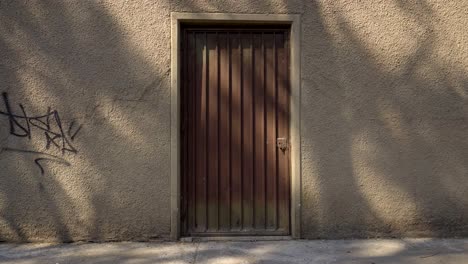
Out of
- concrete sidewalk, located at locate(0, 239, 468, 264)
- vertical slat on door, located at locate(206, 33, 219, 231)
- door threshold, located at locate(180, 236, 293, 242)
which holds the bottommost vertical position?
concrete sidewalk, located at locate(0, 239, 468, 264)

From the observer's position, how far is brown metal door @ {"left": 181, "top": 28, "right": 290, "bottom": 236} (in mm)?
5488

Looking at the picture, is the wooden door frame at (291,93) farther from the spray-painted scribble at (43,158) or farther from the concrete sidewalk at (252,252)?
the spray-painted scribble at (43,158)

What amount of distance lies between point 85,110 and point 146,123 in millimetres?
661

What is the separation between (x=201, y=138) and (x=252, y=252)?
4.45 feet

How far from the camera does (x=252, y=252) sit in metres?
4.97

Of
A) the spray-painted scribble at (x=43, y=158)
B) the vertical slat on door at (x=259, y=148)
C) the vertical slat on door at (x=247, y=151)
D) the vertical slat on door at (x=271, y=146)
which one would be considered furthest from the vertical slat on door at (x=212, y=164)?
the spray-painted scribble at (x=43, y=158)

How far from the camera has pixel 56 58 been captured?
5293 mm

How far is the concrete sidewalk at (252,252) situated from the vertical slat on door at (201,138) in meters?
0.35

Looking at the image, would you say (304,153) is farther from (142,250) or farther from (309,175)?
(142,250)

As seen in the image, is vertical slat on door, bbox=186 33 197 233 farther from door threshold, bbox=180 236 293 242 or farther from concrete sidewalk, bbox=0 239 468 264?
concrete sidewalk, bbox=0 239 468 264

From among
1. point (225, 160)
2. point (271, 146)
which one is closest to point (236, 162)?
point (225, 160)

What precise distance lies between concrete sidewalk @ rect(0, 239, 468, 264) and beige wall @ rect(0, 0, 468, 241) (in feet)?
0.60

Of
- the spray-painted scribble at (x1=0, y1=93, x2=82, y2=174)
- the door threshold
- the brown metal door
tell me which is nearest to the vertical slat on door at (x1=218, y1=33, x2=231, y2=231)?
the brown metal door

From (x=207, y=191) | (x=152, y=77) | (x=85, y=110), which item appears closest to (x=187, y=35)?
(x=152, y=77)
